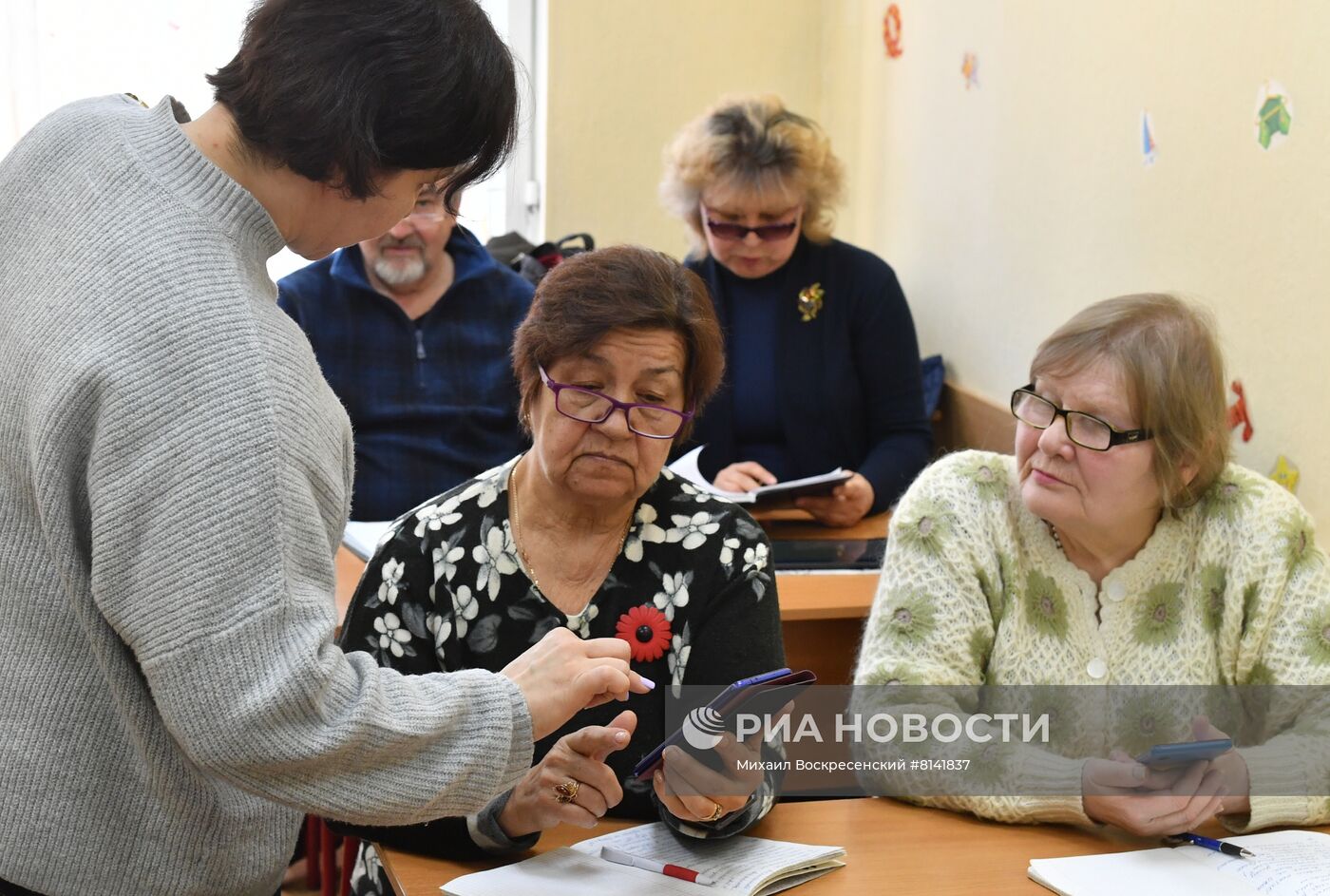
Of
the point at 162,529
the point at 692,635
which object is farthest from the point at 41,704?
the point at 692,635

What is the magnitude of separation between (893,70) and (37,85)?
8.00ft

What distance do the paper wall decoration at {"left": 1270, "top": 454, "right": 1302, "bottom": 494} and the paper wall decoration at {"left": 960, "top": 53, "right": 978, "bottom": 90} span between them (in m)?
1.50

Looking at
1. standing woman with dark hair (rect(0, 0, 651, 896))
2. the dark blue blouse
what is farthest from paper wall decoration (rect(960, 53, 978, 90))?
standing woman with dark hair (rect(0, 0, 651, 896))

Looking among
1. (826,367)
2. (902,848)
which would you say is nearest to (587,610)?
(902,848)

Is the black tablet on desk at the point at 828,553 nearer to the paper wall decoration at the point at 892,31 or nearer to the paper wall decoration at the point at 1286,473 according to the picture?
the paper wall decoration at the point at 1286,473

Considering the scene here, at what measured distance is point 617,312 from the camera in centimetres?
169

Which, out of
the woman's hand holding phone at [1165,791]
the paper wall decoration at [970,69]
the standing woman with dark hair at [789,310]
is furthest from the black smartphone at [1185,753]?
the paper wall decoration at [970,69]

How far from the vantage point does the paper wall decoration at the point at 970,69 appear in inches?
135

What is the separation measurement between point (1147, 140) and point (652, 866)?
183 cm

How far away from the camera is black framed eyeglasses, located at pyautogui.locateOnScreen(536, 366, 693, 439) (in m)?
1.68

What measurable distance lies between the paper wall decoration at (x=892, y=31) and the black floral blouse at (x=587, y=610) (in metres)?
2.57

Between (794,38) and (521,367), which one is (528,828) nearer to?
(521,367)

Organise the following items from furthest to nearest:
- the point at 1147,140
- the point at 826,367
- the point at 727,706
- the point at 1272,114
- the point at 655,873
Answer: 1. the point at 826,367
2. the point at 1147,140
3. the point at 1272,114
4. the point at 655,873
5. the point at 727,706

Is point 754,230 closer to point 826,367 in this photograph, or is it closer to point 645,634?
point 826,367
